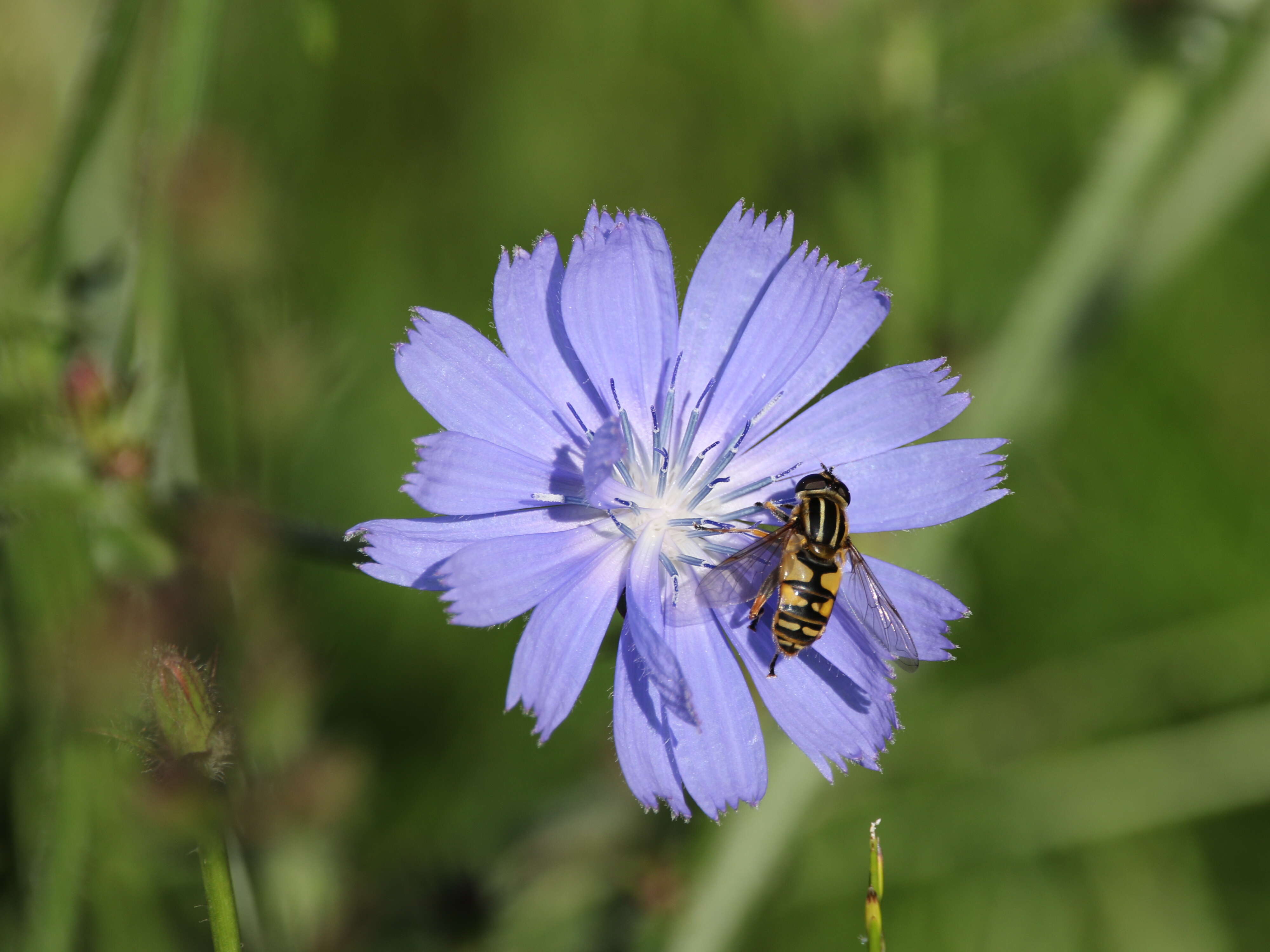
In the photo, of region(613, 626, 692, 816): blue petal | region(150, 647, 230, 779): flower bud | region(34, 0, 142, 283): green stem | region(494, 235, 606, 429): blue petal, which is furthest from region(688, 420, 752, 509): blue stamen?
region(34, 0, 142, 283): green stem

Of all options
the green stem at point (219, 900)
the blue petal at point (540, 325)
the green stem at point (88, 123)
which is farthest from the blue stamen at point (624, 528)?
the green stem at point (88, 123)

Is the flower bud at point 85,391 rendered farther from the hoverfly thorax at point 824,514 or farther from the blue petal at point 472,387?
the hoverfly thorax at point 824,514

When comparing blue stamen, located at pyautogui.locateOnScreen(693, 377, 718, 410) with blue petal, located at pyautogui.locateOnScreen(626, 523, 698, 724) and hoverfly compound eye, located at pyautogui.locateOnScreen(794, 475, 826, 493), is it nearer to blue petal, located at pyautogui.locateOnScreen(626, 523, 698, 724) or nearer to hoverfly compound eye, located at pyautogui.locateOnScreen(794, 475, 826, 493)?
hoverfly compound eye, located at pyautogui.locateOnScreen(794, 475, 826, 493)

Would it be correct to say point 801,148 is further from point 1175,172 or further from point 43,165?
point 43,165

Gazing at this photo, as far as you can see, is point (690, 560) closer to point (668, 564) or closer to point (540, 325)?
point (668, 564)

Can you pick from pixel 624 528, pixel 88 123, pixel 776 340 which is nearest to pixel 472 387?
pixel 624 528
